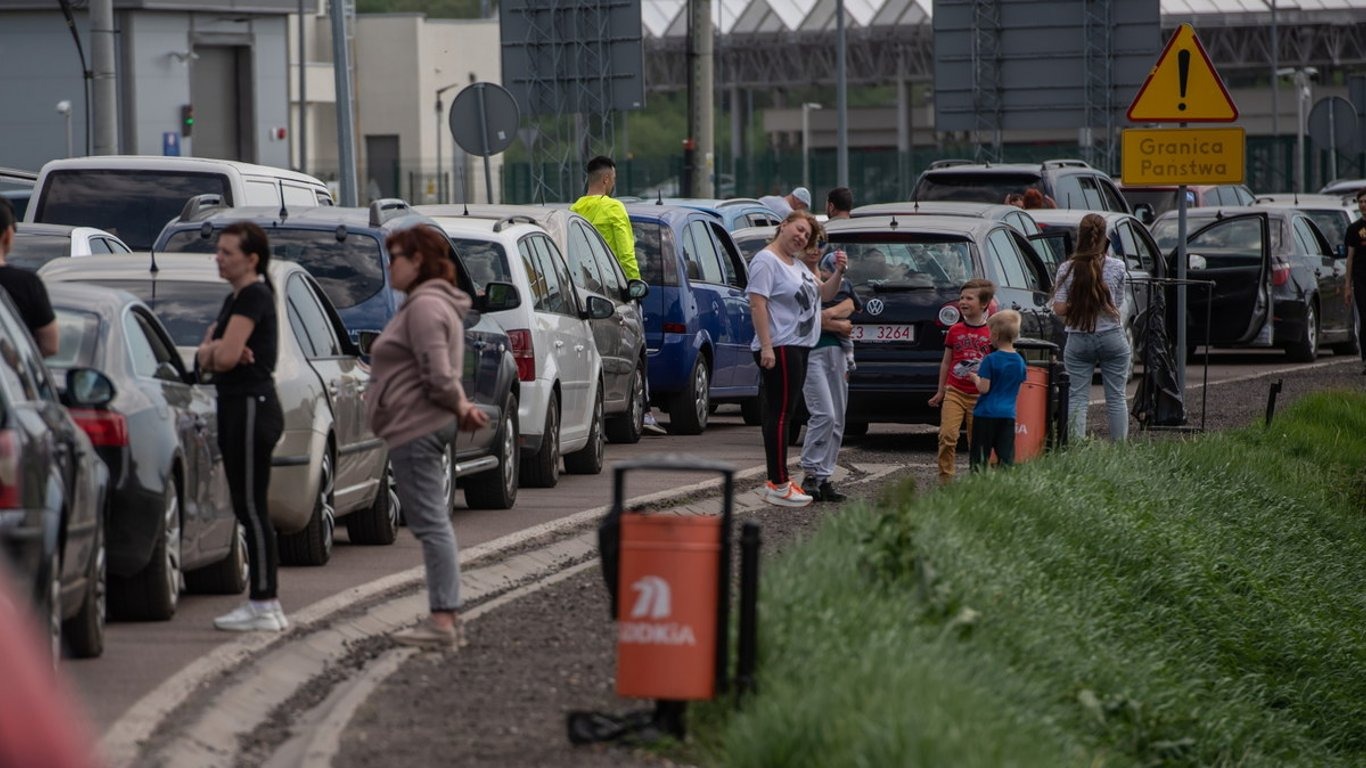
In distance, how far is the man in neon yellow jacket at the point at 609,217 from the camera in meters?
17.9

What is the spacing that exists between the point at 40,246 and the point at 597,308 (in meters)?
3.46

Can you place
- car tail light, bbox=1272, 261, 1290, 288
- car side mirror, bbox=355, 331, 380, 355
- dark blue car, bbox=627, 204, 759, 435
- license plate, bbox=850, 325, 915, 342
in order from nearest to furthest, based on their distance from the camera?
1. car side mirror, bbox=355, 331, 380, 355
2. license plate, bbox=850, 325, 915, 342
3. dark blue car, bbox=627, 204, 759, 435
4. car tail light, bbox=1272, 261, 1290, 288

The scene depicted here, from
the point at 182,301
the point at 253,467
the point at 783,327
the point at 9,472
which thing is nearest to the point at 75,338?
the point at 253,467

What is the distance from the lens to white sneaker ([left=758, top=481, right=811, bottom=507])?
44.8 ft

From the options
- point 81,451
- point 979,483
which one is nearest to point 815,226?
point 979,483

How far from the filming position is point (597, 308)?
15633 millimetres

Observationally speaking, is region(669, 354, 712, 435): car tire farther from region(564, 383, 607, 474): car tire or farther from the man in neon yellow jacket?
region(564, 383, 607, 474): car tire

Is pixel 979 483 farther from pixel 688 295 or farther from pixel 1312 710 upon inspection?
pixel 688 295

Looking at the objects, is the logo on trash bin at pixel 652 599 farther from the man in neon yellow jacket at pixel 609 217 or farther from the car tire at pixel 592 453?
the man in neon yellow jacket at pixel 609 217

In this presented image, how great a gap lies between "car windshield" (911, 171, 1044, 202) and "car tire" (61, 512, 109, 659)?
20.6 meters

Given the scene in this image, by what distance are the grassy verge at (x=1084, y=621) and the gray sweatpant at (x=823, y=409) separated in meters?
1.16

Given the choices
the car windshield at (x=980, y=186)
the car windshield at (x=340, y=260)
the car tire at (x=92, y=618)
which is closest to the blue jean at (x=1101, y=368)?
the car windshield at (x=340, y=260)

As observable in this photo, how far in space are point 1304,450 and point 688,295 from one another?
15.8 ft

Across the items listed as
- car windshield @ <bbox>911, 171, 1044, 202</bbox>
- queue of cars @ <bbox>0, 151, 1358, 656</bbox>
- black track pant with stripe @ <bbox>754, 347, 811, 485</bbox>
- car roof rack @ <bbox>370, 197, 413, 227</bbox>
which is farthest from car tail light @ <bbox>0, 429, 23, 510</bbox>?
car windshield @ <bbox>911, 171, 1044, 202</bbox>
